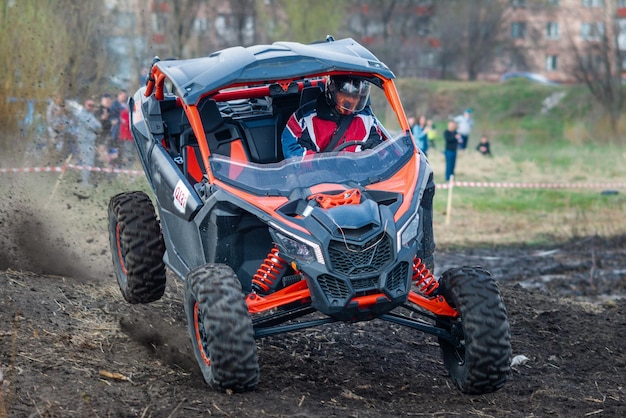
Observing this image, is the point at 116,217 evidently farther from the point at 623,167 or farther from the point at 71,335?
the point at 623,167

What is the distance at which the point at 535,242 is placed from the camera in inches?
567

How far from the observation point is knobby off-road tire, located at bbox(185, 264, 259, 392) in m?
5.62

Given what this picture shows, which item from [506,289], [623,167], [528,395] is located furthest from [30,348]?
[623,167]

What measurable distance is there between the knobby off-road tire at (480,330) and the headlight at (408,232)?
40cm

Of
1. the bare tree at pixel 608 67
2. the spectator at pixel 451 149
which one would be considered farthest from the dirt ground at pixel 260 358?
the bare tree at pixel 608 67

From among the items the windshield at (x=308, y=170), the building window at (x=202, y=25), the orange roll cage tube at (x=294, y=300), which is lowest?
the orange roll cage tube at (x=294, y=300)

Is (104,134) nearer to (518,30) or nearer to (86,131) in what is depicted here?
(86,131)

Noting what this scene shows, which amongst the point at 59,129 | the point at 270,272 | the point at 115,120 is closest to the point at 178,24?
the point at 115,120

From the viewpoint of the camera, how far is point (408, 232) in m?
5.97

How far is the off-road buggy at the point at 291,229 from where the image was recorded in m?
5.71

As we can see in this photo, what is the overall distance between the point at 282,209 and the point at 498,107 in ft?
121

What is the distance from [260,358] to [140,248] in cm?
150

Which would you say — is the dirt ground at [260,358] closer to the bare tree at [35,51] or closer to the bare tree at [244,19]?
the bare tree at [35,51]

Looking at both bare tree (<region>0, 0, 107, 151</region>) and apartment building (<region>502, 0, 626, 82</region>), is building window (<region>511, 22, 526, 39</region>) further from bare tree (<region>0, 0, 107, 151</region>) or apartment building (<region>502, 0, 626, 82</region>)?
bare tree (<region>0, 0, 107, 151</region>)
